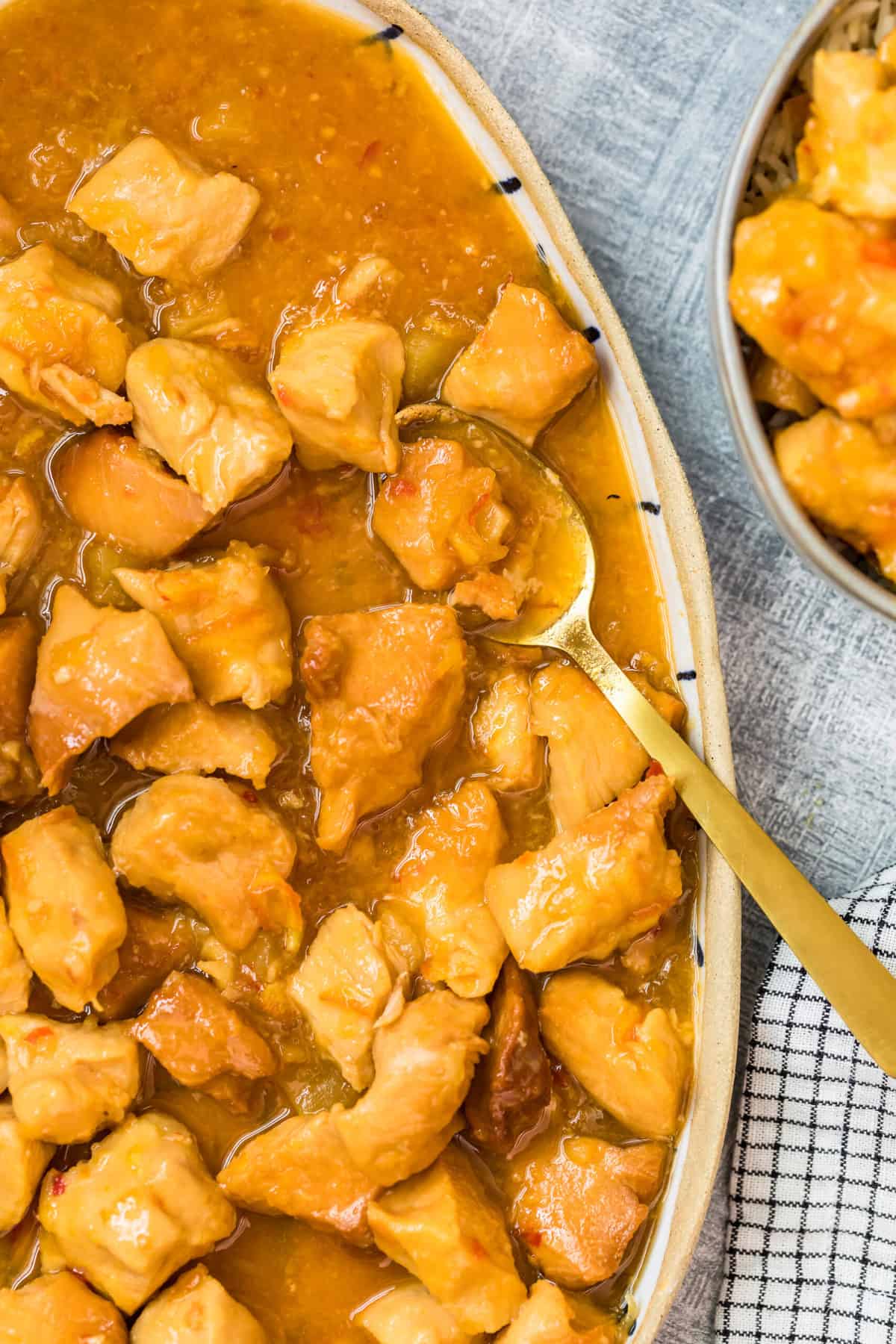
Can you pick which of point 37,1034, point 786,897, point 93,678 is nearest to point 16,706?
point 93,678

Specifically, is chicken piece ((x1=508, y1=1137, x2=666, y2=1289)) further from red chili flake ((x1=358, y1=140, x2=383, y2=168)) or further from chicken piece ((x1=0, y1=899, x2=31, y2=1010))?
red chili flake ((x1=358, y1=140, x2=383, y2=168))

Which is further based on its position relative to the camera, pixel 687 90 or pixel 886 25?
pixel 687 90

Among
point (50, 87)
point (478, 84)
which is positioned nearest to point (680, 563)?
point (478, 84)

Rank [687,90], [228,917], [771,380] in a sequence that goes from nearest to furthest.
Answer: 1. [771,380]
2. [228,917]
3. [687,90]

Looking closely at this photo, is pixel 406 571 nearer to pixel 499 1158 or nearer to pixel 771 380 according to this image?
pixel 771 380

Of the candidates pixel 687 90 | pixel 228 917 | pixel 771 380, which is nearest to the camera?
pixel 771 380

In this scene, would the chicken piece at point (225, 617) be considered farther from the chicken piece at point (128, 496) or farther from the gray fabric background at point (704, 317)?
the gray fabric background at point (704, 317)

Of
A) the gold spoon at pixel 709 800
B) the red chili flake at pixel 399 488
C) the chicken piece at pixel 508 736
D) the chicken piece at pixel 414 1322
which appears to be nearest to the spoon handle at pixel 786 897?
the gold spoon at pixel 709 800

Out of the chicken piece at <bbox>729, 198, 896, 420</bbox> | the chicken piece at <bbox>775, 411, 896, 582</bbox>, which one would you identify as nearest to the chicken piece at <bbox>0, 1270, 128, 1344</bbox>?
the chicken piece at <bbox>775, 411, 896, 582</bbox>
